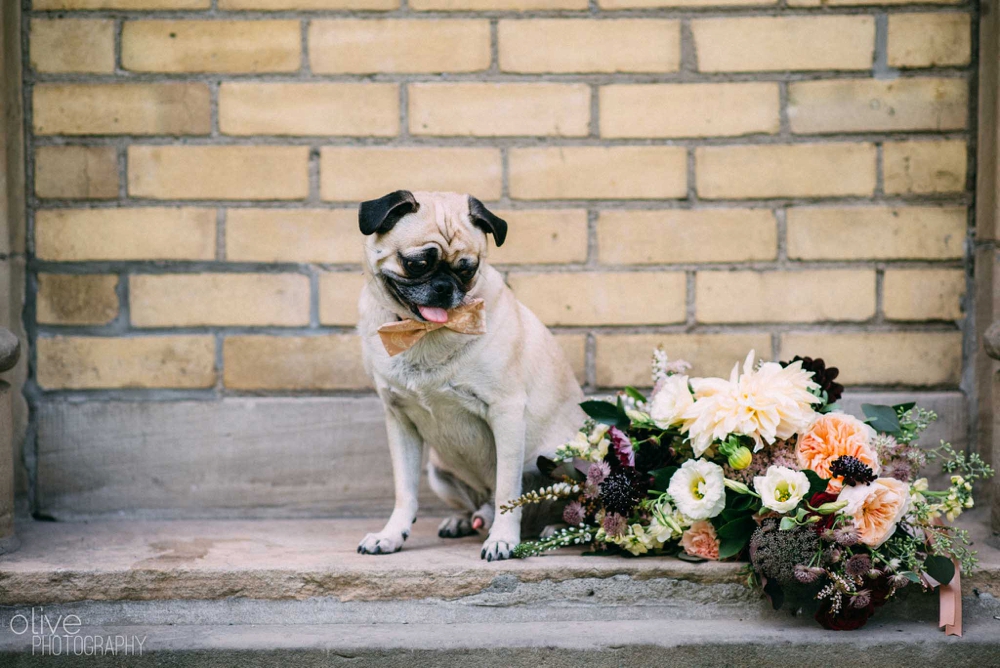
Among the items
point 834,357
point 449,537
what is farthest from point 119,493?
point 834,357

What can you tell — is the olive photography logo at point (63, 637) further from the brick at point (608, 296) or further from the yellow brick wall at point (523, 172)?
the brick at point (608, 296)

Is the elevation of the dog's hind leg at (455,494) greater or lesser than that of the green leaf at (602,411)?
lesser

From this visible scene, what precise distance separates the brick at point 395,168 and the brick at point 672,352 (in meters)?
0.74

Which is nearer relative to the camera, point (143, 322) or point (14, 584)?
point (14, 584)

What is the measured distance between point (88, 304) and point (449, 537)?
150 centimetres

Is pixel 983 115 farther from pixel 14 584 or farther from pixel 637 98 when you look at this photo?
Answer: pixel 14 584

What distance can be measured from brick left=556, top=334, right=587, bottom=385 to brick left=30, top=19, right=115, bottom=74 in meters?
1.86

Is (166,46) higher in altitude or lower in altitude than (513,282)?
higher

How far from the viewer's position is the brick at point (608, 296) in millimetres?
3180

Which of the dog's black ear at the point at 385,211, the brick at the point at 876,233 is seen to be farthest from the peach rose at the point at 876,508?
the dog's black ear at the point at 385,211

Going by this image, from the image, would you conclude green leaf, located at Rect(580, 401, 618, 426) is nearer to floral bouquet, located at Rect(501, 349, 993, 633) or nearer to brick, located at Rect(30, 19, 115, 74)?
floral bouquet, located at Rect(501, 349, 993, 633)

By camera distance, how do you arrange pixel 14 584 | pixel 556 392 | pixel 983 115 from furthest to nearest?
pixel 983 115 < pixel 556 392 < pixel 14 584

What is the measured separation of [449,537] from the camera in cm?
291

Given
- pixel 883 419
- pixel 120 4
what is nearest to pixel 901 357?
pixel 883 419
